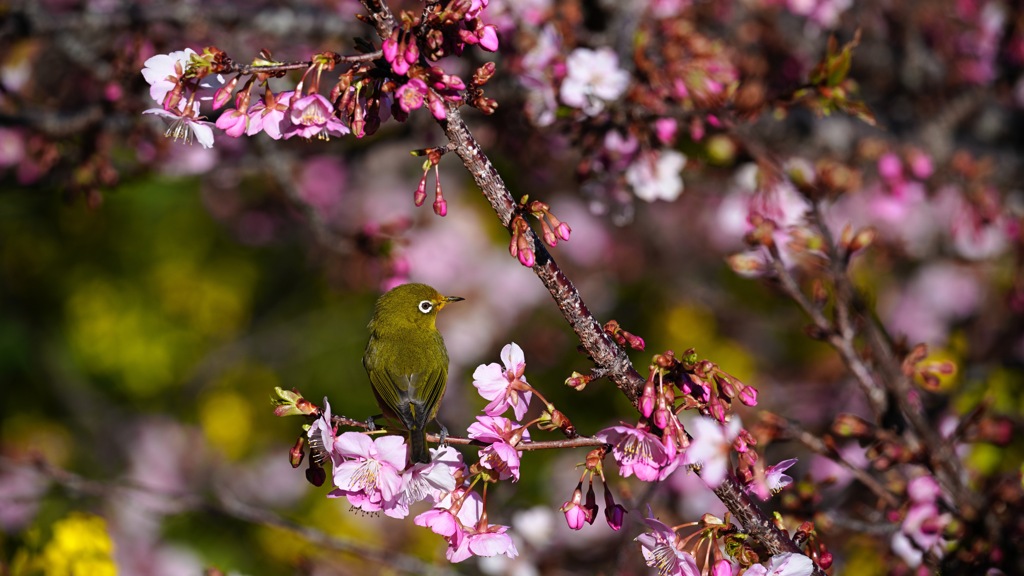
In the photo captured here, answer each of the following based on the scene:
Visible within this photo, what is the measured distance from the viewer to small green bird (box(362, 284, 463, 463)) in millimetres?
1909

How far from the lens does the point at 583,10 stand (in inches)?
133

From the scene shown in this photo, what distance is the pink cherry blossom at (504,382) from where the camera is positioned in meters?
1.48

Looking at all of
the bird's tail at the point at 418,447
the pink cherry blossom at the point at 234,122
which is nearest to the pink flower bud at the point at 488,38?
the pink cherry blossom at the point at 234,122

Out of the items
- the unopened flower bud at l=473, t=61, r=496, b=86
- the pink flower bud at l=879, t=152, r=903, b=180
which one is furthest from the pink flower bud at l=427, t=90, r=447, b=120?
the pink flower bud at l=879, t=152, r=903, b=180

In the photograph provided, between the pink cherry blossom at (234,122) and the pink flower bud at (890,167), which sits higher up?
the pink cherry blossom at (234,122)

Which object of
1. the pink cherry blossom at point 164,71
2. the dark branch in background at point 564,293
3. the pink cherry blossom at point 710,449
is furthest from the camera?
the pink cherry blossom at point 164,71

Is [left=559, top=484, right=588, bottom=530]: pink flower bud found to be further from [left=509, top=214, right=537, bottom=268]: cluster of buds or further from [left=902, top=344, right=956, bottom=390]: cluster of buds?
[left=902, top=344, right=956, bottom=390]: cluster of buds

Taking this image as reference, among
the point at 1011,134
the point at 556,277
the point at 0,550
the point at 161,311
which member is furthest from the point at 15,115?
the point at 1011,134

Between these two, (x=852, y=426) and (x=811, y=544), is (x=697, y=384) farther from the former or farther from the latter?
(x=852, y=426)

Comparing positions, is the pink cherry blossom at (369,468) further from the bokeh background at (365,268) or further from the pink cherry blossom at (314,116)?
the bokeh background at (365,268)

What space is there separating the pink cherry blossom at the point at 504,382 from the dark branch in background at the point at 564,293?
0.48ft

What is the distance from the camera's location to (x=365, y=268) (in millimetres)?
2984

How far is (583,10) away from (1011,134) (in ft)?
7.30

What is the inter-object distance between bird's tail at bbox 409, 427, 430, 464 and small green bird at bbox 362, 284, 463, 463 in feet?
0.47
